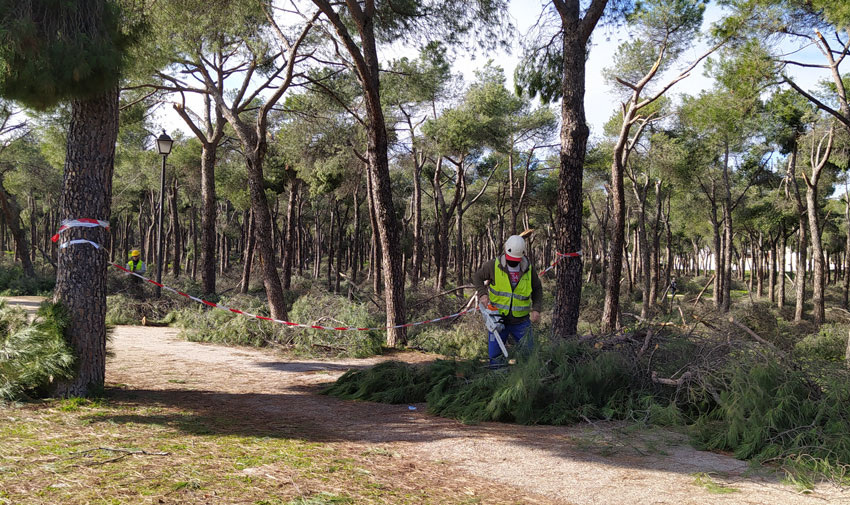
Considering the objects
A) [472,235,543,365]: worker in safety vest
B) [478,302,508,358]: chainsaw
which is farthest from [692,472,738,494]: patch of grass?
[472,235,543,365]: worker in safety vest

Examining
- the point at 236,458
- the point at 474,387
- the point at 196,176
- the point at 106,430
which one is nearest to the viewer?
the point at 236,458

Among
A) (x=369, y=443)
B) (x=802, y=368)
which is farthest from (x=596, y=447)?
(x=802, y=368)

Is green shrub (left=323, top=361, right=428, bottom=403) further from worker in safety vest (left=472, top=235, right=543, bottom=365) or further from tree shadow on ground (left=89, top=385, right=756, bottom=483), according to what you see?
worker in safety vest (left=472, top=235, right=543, bottom=365)

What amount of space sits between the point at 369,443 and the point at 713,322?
491 cm

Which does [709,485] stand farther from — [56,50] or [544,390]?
[56,50]

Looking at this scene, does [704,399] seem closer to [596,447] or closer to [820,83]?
[596,447]

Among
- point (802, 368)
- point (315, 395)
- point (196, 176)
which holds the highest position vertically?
point (196, 176)

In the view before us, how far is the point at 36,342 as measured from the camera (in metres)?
5.22

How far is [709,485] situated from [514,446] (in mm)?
1477

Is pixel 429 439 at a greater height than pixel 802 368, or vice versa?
pixel 802 368

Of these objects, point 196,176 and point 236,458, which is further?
point 196,176

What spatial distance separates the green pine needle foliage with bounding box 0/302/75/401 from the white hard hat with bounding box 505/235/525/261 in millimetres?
4520

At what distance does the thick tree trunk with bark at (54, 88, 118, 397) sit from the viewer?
18.0ft

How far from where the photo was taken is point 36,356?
520cm
